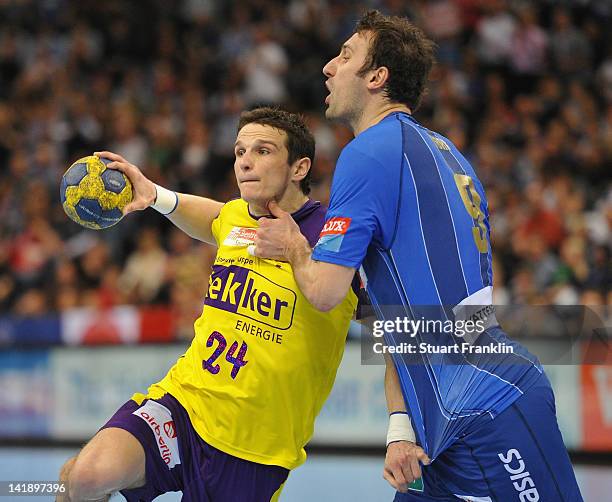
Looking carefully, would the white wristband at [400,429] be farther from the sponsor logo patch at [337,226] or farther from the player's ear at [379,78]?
the player's ear at [379,78]

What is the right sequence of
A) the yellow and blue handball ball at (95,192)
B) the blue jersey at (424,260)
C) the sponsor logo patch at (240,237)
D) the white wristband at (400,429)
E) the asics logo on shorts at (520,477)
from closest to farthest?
1. the asics logo on shorts at (520,477)
2. the blue jersey at (424,260)
3. the white wristband at (400,429)
4. the yellow and blue handball ball at (95,192)
5. the sponsor logo patch at (240,237)

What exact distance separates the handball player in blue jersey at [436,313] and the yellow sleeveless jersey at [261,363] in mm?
692

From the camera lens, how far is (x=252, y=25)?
1523cm

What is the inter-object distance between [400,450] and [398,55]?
63.6 inches

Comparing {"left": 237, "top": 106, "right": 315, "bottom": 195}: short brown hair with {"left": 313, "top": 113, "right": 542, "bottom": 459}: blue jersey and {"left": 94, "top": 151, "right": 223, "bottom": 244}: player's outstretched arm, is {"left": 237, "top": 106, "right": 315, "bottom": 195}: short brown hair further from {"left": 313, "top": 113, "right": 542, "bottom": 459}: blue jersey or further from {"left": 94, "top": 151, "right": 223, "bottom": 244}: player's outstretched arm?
{"left": 313, "top": 113, "right": 542, "bottom": 459}: blue jersey

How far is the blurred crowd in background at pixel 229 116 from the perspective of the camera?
36.2 ft

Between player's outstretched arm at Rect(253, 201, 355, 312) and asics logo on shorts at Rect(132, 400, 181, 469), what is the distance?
34.7 inches

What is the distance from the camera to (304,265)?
390 centimetres

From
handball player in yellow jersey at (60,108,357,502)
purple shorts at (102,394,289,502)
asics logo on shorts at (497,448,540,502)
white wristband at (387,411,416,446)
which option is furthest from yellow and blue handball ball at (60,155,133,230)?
asics logo on shorts at (497,448,540,502)

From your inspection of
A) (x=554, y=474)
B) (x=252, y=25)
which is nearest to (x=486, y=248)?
(x=554, y=474)

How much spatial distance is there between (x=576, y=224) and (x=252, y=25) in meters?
6.85

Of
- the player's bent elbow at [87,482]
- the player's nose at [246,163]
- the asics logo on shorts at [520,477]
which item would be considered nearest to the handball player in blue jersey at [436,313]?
the asics logo on shorts at [520,477]

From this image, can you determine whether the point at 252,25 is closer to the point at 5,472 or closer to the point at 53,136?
the point at 53,136

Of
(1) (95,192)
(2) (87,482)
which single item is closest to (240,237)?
(1) (95,192)
